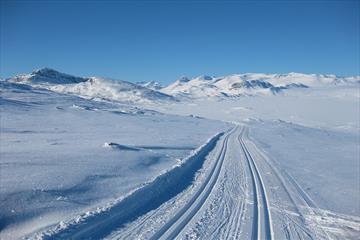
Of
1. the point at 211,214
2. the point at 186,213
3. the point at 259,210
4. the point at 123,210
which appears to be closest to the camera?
the point at 123,210

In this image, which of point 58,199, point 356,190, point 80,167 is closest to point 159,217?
point 58,199

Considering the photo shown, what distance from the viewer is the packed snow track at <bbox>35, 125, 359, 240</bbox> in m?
8.70

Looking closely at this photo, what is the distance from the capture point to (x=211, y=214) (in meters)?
10.4

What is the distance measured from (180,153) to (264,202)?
35.2ft

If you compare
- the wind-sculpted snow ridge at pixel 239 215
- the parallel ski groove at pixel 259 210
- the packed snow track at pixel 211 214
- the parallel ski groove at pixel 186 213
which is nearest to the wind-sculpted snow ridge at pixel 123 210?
the packed snow track at pixel 211 214

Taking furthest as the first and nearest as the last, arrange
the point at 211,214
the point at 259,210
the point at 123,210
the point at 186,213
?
the point at 259,210
the point at 211,214
the point at 186,213
the point at 123,210

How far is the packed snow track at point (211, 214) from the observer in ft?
28.6

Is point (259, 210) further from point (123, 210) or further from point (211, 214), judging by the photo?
point (123, 210)

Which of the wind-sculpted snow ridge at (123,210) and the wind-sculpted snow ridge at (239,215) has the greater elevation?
the wind-sculpted snow ridge at (123,210)

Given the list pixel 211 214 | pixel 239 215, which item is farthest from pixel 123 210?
pixel 239 215

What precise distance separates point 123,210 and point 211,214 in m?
2.59

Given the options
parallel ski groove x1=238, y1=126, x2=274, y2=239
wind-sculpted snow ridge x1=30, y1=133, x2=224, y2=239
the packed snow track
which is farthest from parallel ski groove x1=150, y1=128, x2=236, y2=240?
parallel ski groove x1=238, y1=126, x2=274, y2=239

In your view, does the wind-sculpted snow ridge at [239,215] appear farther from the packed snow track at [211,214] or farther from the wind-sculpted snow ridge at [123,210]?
the wind-sculpted snow ridge at [123,210]

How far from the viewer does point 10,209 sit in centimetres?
920
